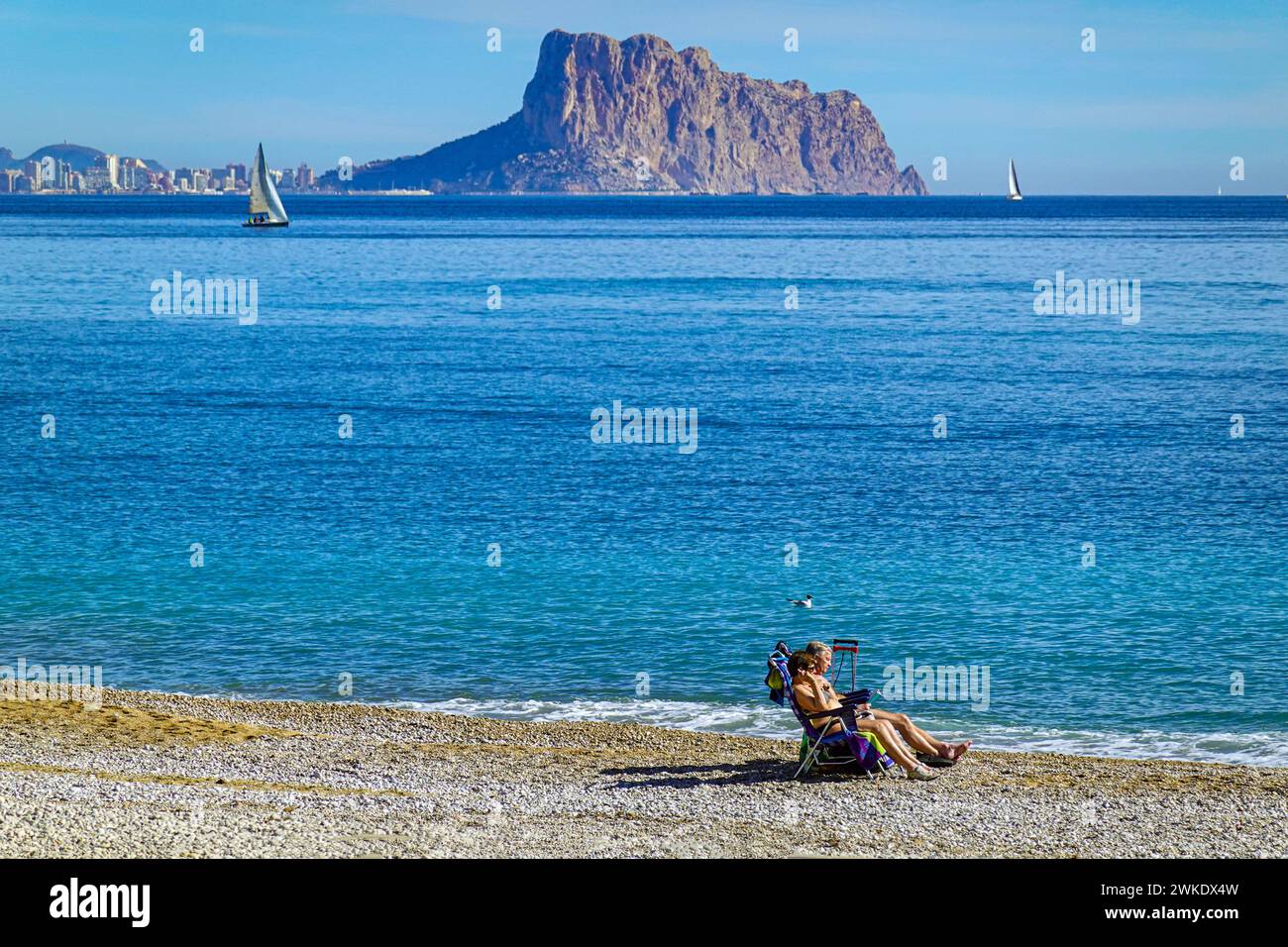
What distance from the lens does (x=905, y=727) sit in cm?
1534

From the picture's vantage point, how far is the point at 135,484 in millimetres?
35969

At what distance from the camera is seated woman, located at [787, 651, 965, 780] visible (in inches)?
591

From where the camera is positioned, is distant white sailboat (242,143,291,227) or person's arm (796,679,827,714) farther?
distant white sailboat (242,143,291,227)

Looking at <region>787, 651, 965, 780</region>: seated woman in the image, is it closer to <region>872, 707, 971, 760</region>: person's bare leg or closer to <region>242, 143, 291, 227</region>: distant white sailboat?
<region>872, 707, 971, 760</region>: person's bare leg

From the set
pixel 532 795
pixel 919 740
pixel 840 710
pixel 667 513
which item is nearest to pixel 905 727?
pixel 919 740

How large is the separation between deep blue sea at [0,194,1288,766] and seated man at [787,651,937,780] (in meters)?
3.75

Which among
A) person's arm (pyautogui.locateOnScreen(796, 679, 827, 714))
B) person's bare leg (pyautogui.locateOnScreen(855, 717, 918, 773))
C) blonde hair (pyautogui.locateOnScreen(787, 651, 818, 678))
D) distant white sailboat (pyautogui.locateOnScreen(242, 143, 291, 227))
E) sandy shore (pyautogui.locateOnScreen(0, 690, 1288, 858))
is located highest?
distant white sailboat (pyautogui.locateOnScreen(242, 143, 291, 227))

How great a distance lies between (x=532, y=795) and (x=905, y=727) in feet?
13.0

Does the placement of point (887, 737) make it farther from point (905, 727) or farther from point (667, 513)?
point (667, 513)

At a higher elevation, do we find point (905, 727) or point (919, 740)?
point (905, 727)

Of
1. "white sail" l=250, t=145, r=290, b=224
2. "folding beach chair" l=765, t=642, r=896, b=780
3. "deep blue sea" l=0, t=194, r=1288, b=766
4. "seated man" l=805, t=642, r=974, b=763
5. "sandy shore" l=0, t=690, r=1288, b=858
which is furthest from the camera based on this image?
"white sail" l=250, t=145, r=290, b=224

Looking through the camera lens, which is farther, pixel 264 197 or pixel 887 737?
pixel 264 197

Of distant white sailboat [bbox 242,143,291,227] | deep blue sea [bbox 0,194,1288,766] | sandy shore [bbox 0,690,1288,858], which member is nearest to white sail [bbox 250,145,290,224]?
distant white sailboat [bbox 242,143,291,227]
